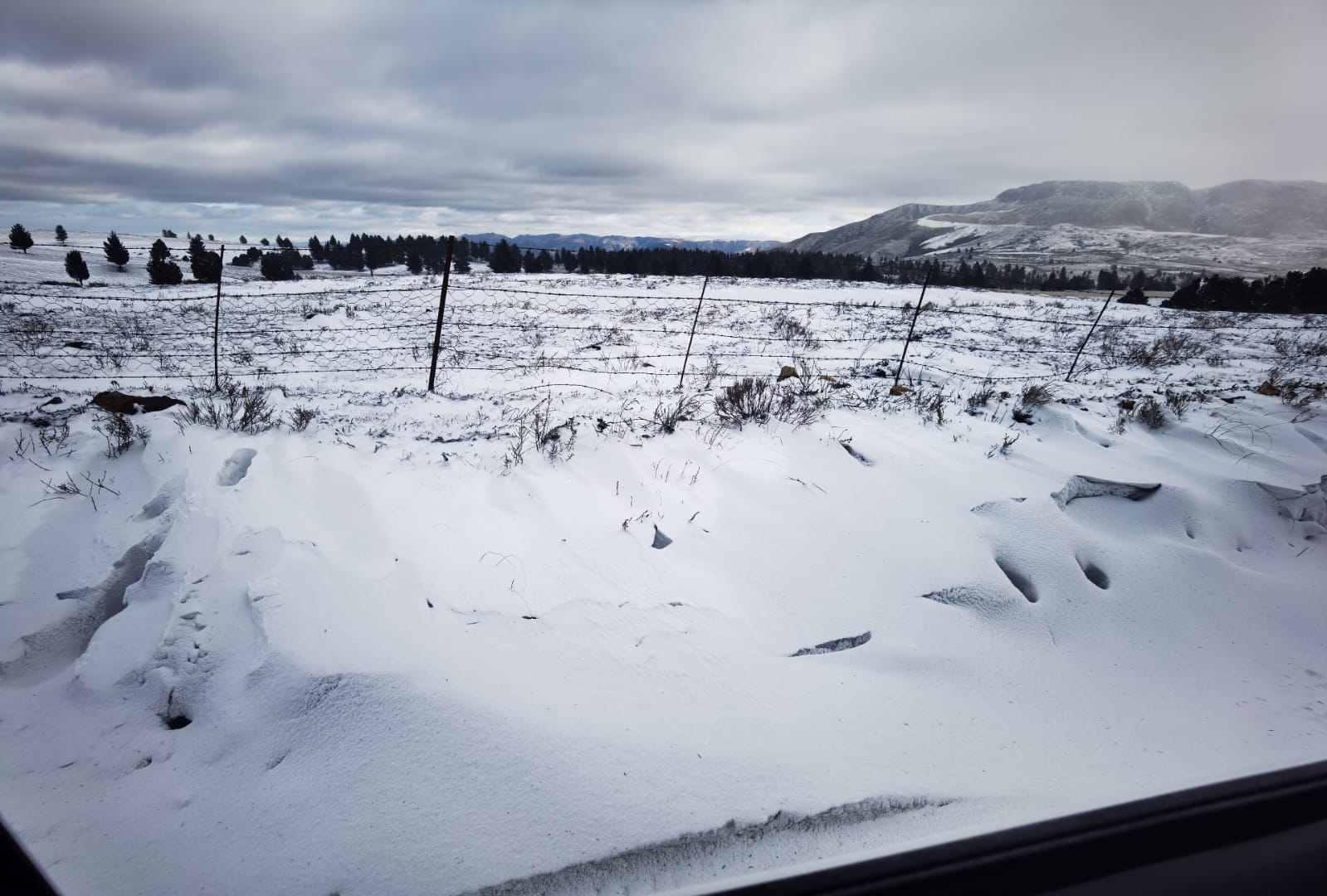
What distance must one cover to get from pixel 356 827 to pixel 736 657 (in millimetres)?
1690

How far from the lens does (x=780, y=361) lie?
382 inches

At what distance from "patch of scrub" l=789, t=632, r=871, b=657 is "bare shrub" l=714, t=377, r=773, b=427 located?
2673 mm

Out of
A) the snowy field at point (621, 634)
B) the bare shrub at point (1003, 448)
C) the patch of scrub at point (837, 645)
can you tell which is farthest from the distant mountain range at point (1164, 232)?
the patch of scrub at point (837, 645)

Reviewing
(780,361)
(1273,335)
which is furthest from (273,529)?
(1273,335)

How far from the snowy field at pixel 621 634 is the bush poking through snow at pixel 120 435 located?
7cm

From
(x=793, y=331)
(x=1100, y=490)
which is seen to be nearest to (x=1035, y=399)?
(x=1100, y=490)

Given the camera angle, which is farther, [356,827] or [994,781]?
[994,781]

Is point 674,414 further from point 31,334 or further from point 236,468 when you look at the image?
point 31,334

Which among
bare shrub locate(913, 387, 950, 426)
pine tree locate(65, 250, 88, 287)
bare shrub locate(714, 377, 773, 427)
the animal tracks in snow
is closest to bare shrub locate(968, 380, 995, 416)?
bare shrub locate(913, 387, 950, 426)

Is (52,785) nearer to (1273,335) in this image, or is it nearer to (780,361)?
(780,361)

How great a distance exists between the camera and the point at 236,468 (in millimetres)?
3643

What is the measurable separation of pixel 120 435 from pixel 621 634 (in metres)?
4.19

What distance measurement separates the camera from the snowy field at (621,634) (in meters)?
1.84

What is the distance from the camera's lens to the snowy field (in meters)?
1.84
